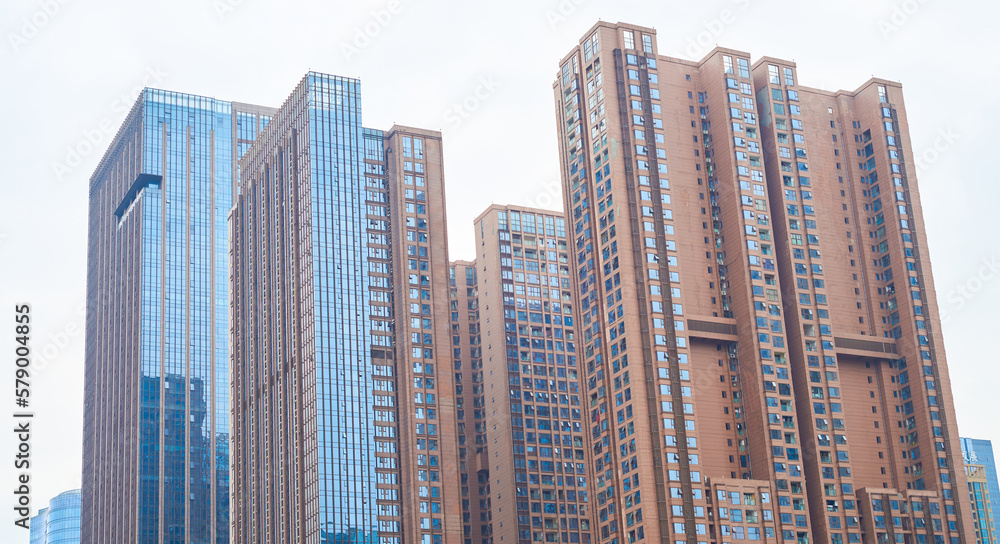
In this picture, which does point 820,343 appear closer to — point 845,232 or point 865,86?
point 845,232

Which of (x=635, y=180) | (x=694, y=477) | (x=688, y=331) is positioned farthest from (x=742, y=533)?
(x=635, y=180)

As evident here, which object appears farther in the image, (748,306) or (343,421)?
(343,421)

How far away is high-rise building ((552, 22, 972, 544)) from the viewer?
6506 inches

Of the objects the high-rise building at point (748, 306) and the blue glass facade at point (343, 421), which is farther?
the blue glass facade at point (343, 421)

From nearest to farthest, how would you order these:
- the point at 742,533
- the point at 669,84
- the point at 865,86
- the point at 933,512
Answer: the point at 742,533, the point at 933,512, the point at 669,84, the point at 865,86

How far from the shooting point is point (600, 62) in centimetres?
17962

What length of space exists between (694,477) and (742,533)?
8.67 m

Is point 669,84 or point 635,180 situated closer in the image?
point 635,180

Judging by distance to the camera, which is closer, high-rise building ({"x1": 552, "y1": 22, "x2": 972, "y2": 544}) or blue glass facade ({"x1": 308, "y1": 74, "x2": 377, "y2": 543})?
Answer: high-rise building ({"x1": 552, "y1": 22, "x2": 972, "y2": 544})

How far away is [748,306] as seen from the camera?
176m

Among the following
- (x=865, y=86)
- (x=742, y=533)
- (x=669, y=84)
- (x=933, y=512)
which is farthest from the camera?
(x=865, y=86)

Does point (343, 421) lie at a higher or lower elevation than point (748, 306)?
lower

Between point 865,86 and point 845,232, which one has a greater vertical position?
point 865,86

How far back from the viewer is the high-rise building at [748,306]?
165 metres
